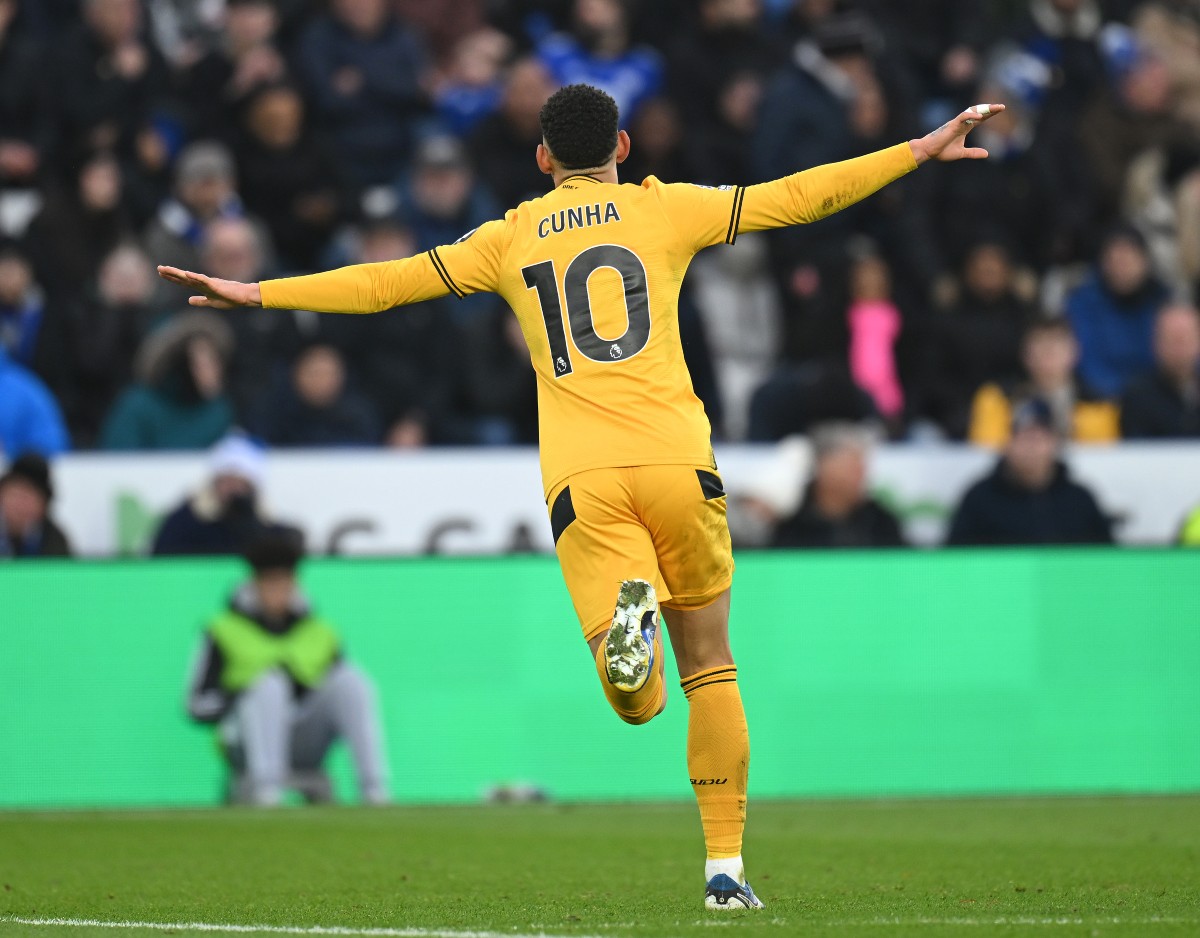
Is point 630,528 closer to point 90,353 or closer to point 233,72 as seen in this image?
point 90,353

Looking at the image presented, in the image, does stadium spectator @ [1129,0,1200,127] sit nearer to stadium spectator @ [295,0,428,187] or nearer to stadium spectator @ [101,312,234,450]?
stadium spectator @ [295,0,428,187]

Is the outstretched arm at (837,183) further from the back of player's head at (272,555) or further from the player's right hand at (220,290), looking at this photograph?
the back of player's head at (272,555)

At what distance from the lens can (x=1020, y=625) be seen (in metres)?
12.1

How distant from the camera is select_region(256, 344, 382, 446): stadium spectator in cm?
1391

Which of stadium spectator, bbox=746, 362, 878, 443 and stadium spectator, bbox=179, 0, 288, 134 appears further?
stadium spectator, bbox=179, 0, 288, 134

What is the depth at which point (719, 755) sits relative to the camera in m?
6.35

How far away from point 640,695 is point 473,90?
11.2m

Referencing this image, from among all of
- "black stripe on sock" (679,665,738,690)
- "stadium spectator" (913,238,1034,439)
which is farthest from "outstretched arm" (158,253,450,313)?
"stadium spectator" (913,238,1034,439)

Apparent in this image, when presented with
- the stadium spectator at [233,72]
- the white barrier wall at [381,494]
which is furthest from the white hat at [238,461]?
the stadium spectator at [233,72]

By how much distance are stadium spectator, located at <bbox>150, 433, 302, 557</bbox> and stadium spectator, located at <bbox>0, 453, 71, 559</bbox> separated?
2.06 ft

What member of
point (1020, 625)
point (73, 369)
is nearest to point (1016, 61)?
point (1020, 625)

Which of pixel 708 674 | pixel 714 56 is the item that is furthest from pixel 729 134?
pixel 708 674

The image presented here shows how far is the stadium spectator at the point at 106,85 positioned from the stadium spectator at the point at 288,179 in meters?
0.77

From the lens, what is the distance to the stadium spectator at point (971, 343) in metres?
15.0
